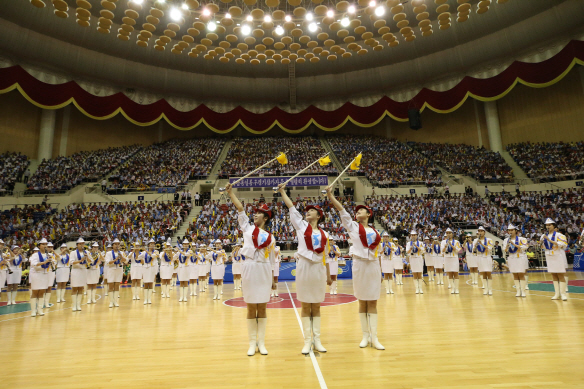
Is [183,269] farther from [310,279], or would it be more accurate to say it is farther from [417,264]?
[310,279]

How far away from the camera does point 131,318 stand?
29.8 feet

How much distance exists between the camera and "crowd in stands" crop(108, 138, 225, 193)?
95.0 ft

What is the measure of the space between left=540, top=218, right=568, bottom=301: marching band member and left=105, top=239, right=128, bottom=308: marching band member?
43.7ft

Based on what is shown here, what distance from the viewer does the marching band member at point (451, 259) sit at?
39.2 ft

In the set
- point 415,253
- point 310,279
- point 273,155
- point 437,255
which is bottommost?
point 310,279

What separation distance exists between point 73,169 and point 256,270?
30.7 m

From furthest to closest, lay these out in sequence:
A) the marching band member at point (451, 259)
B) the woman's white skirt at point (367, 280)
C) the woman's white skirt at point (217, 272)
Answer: the woman's white skirt at point (217, 272), the marching band member at point (451, 259), the woman's white skirt at point (367, 280)

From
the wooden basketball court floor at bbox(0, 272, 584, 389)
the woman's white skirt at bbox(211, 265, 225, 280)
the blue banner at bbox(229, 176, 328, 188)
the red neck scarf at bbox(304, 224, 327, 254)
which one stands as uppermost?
the blue banner at bbox(229, 176, 328, 188)

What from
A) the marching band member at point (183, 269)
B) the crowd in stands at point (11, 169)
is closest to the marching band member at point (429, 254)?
the marching band member at point (183, 269)

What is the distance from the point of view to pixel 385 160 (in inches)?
1313

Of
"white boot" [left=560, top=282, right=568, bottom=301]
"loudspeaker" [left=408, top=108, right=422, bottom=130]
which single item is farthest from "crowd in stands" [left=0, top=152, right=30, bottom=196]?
"loudspeaker" [left=408, top=108, right=422, bottom=130]

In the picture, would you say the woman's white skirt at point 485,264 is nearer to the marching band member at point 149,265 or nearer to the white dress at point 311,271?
the white dress at point 311,271

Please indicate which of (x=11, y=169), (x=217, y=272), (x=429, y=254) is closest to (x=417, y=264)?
(x=429, y=254)

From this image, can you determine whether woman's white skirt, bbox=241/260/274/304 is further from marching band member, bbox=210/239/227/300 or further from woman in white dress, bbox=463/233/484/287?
woman in white dress, bbox=463/233/484/287
